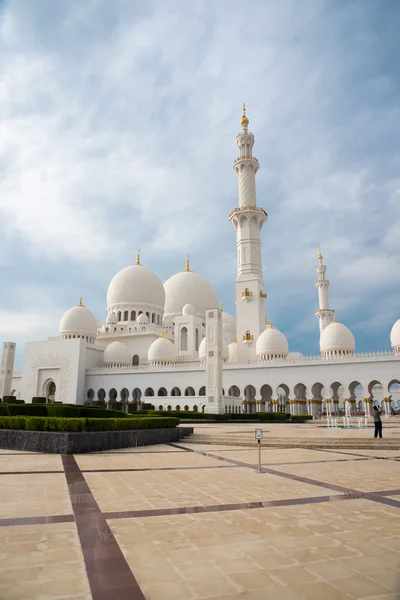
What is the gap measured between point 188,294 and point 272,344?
15.1 metres

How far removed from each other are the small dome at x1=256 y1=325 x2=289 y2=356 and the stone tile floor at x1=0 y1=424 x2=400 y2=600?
1017 inches

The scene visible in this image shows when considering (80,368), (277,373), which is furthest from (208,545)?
(80,368)

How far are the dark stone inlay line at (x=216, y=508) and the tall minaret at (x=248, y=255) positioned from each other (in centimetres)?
2985

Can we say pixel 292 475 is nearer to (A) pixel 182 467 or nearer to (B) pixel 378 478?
(B) pixel 378 478

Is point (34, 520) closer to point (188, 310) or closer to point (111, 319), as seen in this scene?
point (188, 310)

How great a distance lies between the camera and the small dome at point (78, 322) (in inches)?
1618

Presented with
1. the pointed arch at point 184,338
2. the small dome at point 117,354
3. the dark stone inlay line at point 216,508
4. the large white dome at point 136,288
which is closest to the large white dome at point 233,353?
the pointed arch at point 184,338

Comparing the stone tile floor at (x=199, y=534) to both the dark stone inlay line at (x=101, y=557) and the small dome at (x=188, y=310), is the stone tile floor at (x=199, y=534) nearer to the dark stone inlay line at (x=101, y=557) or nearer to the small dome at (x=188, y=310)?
the dark stone inlay line at (x=101, y=557)

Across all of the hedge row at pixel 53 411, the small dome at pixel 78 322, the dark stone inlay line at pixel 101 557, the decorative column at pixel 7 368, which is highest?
the small dome at pixel 78 322

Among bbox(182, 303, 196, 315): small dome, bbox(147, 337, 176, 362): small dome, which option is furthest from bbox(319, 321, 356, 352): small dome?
bbox(182, 303, 196, 315): small dome

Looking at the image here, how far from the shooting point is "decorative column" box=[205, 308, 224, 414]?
28.4m

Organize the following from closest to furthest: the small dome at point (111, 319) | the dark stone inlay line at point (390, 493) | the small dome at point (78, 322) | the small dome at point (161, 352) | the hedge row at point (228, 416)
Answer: the dark stone inlay line at point (390, 493) < the hedge row at point (228, 416) < the small dome at point (161, 352) < the small dome at point (78, 322) < the small dome at point (111, 319)

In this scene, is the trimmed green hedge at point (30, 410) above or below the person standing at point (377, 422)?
above

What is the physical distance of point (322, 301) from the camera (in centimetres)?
4294
